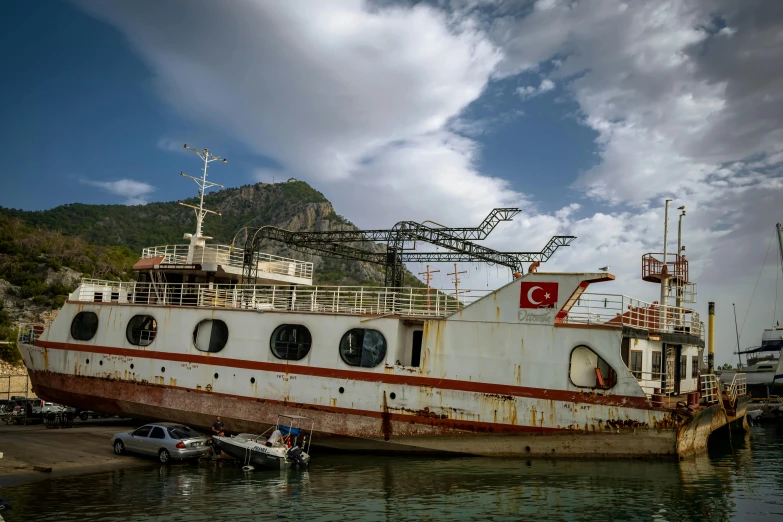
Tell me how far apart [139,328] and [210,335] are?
3.97m

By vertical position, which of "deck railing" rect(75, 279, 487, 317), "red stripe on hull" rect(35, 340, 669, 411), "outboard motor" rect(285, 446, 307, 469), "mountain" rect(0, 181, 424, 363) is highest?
"mountain" rect(0, 181, 424, 363)

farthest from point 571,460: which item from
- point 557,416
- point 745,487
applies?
point 745,487

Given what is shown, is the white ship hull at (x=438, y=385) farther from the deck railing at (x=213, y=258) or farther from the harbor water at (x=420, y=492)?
the deck railing at (x=213, y=258)

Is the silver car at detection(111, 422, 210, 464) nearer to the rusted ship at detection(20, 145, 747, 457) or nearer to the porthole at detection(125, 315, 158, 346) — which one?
the rusted ship at detection(20, 145, 747, 457)

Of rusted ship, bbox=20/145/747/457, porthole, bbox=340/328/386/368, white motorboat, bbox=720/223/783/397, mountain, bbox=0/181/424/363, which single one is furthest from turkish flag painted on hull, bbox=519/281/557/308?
mountain, bbox=0/181/424/363

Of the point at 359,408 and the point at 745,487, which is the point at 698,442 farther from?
the point at 359,408

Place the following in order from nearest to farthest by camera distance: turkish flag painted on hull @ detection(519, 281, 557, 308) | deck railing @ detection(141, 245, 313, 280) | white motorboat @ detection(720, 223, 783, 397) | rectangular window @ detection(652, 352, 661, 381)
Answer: turkish flag painted on hull @ detection(519, 281, 557, 308), rectangular window @ detection(652, 352, 661, 381), deck railing @ detection(141, 245, 313, 280), white motorboat @ detection(720, 223, 783, 397)

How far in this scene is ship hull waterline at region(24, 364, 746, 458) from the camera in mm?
17641

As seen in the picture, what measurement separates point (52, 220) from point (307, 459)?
338 ft

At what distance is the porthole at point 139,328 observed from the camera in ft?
80.9

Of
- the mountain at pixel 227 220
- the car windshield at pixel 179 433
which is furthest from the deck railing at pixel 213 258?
the mountain at pixel 227 220

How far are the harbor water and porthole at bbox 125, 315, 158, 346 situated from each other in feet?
26.1

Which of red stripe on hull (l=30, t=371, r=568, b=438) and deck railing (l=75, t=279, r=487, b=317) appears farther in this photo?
deck railing (l=75, t=279, r=487, b=317)

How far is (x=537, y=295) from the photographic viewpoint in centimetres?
1888
